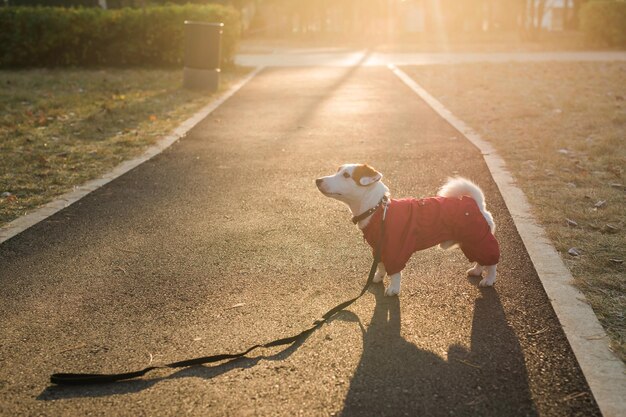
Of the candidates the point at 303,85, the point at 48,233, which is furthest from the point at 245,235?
the point at 303,85

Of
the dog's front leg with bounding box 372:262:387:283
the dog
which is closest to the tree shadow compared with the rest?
the dog

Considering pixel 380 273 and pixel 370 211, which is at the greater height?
pixel 370 211

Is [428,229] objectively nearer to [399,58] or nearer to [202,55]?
[202,55]

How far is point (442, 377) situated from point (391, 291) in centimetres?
109

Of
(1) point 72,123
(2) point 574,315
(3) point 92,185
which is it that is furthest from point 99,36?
(2) point 574,315

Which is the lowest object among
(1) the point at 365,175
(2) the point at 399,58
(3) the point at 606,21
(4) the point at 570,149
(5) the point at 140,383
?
(5) the point at 140,383

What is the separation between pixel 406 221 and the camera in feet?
14.1

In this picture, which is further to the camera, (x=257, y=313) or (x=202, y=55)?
(x=202, y=55)

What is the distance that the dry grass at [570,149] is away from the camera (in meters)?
4.68

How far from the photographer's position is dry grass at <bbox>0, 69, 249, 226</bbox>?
7344mm

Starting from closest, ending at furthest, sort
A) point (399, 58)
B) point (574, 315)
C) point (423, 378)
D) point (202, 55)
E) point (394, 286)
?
point (423, 378) < point (574, 315) < point (394, 286) < point (202, 55) < point (399, 58)

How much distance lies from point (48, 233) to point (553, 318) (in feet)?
13.9

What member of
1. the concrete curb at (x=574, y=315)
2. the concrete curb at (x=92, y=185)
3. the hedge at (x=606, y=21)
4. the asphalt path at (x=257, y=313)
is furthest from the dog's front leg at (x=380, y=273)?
the hedge at (x=606, y=21)

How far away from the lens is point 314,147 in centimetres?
937
